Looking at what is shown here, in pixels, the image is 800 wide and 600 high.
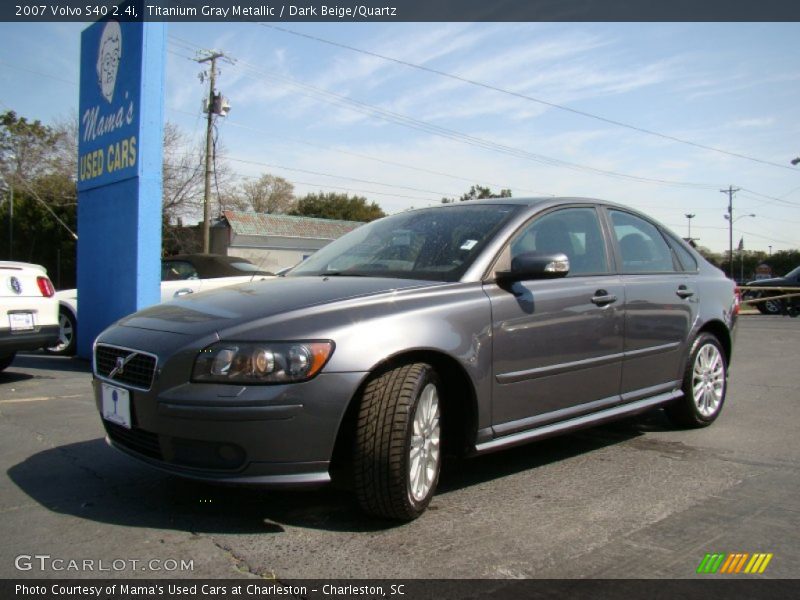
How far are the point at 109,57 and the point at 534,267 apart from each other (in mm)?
6855

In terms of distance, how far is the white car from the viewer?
6336 millimetres

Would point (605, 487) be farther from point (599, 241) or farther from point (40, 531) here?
point (40, 531)

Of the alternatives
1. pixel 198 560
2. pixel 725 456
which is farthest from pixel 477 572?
pixel 725 456

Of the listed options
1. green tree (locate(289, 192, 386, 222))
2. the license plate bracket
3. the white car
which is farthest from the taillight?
green tree (locate(289, 192, 386, 222))

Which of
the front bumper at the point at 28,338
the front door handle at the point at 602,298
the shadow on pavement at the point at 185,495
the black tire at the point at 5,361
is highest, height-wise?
the front door handle at the point at 602,298

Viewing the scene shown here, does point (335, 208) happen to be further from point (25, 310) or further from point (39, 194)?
point (25, 310)

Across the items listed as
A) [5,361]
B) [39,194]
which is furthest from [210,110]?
[5,361]

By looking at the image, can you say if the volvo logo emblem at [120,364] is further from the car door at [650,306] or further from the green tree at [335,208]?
the green tree at [335,208]

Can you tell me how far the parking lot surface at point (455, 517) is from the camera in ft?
8.48

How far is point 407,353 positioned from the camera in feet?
9.73

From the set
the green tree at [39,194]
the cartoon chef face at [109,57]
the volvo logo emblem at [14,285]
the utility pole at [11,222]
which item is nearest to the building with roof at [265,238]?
the green tree at [39,194]

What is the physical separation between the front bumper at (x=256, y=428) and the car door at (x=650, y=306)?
2.13 meters

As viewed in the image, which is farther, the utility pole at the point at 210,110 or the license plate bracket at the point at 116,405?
the utility pole at the point at 210,110

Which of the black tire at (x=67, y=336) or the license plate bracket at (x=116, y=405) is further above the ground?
the license plate bracket at (x=116, y=405)
